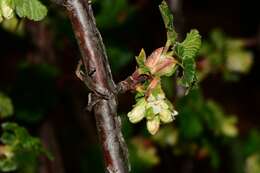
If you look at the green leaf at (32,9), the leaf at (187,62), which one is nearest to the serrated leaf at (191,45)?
the leaf at (187,62)

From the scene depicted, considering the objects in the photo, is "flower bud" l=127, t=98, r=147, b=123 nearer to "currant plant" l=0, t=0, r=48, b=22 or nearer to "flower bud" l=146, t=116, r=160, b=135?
"flower bud" l=146, t=116, r=160, b=135

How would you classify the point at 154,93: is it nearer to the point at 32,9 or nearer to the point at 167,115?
the point at 167,115

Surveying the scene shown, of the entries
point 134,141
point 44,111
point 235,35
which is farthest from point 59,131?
point 235,35

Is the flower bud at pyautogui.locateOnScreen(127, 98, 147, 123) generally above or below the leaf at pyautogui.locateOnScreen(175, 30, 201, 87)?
below

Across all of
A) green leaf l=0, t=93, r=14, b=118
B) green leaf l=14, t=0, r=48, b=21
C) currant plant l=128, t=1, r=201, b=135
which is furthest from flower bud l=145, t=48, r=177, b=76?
green leaf l=0, t=93, r=14, b=118

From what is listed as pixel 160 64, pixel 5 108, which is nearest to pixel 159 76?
pixel 160 64

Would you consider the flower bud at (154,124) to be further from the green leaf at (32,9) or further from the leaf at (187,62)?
the green leaf at (32,9)

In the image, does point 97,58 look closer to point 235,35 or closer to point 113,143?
point 113,143
